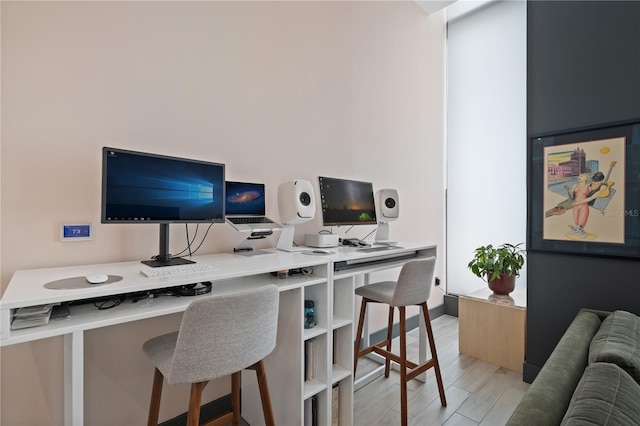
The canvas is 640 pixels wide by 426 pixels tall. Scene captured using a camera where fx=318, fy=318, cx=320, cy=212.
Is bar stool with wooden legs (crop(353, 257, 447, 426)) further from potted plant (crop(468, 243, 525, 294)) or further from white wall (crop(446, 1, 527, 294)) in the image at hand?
white wall (crop(446, 1, 527, 294))

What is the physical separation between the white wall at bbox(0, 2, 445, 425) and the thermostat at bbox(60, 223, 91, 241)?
0.03 m

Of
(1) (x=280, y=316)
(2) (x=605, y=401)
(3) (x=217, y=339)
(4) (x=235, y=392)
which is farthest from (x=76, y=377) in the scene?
(2) (x=605, y=401)

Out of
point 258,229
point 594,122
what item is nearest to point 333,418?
point 258,229

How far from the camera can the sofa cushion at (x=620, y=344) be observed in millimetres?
1087

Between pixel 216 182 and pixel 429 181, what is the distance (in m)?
2.63

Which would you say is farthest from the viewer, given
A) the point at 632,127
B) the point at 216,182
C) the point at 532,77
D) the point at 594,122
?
the point at 532,77

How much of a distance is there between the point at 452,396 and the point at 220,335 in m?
1.83

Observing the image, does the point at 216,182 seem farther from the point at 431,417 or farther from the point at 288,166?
the point at 431,417

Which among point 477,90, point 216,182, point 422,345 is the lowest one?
point 422,345

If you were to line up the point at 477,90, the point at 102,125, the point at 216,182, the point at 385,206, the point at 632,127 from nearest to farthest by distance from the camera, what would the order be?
the point at 102,125 < the point at 216,182 < the point at 632,127 < the point at 385,206 < the point at 477,90

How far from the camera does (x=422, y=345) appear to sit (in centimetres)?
234

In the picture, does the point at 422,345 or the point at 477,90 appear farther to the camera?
the point at 477,90

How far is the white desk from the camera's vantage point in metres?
0.99

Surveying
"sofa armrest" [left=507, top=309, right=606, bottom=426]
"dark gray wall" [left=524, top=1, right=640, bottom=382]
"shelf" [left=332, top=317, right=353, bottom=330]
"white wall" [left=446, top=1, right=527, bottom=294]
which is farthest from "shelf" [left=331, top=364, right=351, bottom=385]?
"white wall" [left=446, top=1, right=527, bottom=294]
